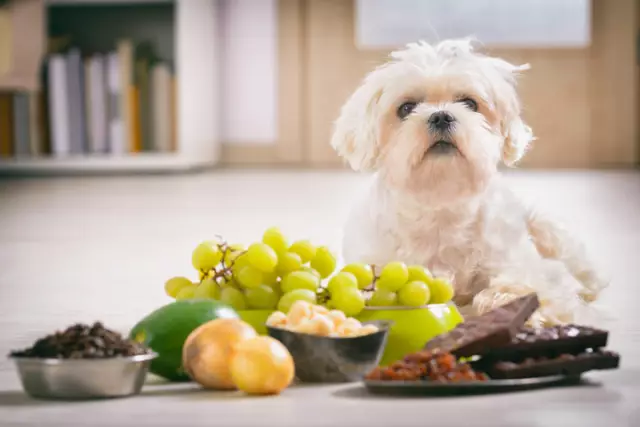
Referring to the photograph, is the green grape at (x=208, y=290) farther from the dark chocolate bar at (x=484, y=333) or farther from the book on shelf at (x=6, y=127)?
the book on shelf at (x=6, y=127)

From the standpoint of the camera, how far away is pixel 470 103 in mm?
2250

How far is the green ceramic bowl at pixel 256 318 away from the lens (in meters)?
1.80

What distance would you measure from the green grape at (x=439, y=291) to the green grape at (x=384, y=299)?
63mm

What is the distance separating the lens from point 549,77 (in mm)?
7754

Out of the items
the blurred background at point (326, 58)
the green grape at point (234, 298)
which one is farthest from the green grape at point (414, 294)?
the blurred background at point (326, 58)

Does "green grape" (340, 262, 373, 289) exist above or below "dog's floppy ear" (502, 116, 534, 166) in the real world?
below

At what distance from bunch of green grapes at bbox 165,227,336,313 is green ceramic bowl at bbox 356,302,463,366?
10 centimetres

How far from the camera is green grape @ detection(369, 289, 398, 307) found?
1783 millimetres

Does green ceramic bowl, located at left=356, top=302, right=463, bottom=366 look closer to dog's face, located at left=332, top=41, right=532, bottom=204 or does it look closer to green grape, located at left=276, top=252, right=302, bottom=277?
green grape, located at left=276, top=252, right=302, bottom=277

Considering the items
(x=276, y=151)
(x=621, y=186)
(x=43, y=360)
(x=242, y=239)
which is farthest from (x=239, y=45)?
(x=43, y=360)

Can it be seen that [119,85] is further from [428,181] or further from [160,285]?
[428,181]

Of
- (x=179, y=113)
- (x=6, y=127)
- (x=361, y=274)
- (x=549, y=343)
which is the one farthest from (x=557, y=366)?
(x=6, y=127)

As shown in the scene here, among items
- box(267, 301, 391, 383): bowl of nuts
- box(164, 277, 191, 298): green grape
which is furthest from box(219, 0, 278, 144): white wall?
box(267, 301, 391, 383): bowl of nuts

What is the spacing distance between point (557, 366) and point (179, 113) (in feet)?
17.9
